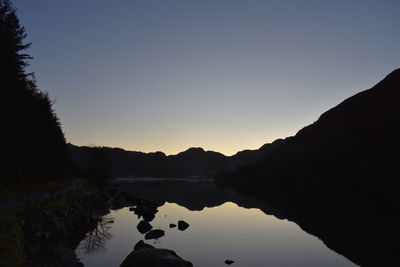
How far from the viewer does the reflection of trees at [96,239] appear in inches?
948

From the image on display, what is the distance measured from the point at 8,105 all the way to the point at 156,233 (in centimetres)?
2001

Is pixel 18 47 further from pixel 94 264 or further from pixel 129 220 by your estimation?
pixel 94 264

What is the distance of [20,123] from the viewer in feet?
A: 119

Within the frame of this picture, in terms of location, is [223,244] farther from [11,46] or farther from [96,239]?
[11,46]

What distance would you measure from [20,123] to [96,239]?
18015mm

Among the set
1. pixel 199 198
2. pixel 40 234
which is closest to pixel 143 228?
pixel 40 234

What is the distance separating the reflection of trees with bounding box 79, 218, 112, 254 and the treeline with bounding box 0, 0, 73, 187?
276 inches

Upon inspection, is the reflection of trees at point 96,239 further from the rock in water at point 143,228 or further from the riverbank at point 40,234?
the rock in water at point 143,228

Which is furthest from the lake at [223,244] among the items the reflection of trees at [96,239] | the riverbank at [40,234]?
the riverbank at [40,234]

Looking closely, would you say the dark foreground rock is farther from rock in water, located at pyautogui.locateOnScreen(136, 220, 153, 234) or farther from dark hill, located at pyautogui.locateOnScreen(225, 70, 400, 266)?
rock in water, located at pyautogui.locateOnScreen(136, 220, 153, 234)

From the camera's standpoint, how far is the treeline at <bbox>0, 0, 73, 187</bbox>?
3172cm

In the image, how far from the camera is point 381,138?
14775 centimetres

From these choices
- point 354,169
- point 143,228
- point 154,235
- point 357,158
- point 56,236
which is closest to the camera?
point 56,236

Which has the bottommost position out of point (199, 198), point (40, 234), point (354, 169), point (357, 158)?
point (199, 198)
